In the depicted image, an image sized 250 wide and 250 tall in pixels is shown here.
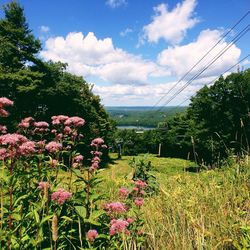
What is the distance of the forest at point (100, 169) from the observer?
3416 millimetres

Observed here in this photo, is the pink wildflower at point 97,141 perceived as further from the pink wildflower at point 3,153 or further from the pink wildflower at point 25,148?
the pink wildflower at point 3,153

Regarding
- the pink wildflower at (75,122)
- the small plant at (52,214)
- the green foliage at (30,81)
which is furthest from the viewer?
the green foliage at (30,81)

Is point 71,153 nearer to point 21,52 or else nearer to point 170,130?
point 21,52

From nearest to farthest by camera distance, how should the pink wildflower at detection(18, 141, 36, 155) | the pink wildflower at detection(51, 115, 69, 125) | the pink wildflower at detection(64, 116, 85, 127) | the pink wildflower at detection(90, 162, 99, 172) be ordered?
1. the pink wildflower at detection(18, 141, 36, 155)
2. the pink wildflower at detection(90, 162, 99, 172)
3. the pink wildflower at detection(64, 116, 85, 127)
4. the pink wildflower at detection(51, 115, 69, 125)

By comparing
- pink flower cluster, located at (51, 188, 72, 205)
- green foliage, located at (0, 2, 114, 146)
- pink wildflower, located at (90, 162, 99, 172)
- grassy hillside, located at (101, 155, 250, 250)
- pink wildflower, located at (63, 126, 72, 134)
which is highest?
green foliage, located at (0, 2, 114, 146)

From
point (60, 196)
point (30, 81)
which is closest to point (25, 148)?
point (60, 196)

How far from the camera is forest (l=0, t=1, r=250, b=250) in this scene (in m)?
3.42

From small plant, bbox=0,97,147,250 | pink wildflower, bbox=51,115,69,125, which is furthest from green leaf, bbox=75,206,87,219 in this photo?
pink wildflower, bbox=51,115,69,125

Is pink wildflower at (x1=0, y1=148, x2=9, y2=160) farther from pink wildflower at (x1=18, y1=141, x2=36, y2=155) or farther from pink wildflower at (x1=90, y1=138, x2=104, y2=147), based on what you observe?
pink wildflower at (x1=90, y1=138, x2=104, y2=147)

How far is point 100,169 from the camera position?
429 cm

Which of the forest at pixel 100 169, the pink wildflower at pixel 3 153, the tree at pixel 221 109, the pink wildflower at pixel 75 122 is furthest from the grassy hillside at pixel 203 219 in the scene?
the tree at pixel 221 109

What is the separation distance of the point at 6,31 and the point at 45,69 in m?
6.69

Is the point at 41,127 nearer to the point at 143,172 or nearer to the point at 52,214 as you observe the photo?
A: the point at 52,214

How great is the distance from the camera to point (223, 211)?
4094 millimetres
